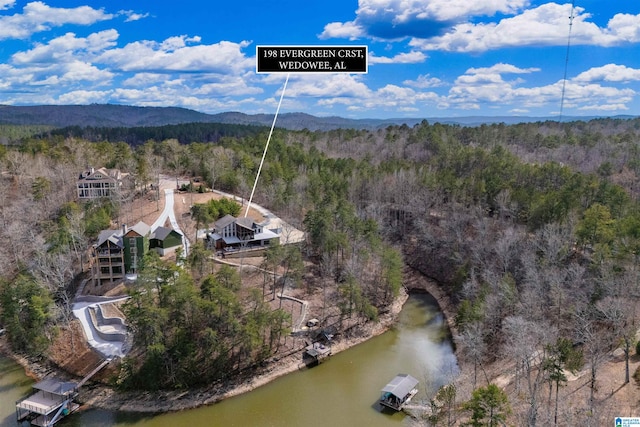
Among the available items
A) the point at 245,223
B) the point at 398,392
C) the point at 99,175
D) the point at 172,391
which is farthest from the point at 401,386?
the point at 99,175

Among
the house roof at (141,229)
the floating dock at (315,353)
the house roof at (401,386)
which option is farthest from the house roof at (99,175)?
the house roof at (401,386)

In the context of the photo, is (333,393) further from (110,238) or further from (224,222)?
(110,238)

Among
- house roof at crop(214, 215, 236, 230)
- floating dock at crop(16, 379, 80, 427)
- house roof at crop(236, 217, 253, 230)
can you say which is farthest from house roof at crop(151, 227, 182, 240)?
floating dock at crop(16, 379, 80, 427)

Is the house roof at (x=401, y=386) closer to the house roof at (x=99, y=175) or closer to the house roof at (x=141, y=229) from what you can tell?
the house roof at (x=141, y=229)

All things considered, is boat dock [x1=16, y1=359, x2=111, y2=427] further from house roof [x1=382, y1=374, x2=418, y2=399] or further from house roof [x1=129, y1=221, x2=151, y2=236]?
house roof [x1=382, y1=374, x2=418, y2=399]

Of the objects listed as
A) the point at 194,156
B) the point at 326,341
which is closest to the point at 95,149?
the point at 194,156

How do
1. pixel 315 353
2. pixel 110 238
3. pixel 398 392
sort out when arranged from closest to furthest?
1. pixel 398 392
2. pixel 315 353
3. pixel 110 238

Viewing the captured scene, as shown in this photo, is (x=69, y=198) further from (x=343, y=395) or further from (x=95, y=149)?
(x=343, y=395)
